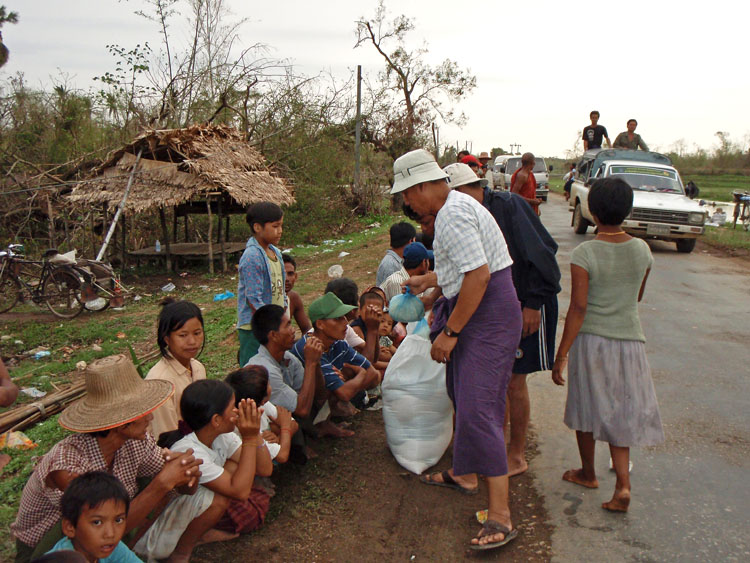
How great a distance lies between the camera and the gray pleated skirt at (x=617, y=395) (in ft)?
9.68

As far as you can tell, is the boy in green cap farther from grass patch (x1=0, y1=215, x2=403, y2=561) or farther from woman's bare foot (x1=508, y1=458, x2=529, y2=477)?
woman's bare foot (x1=508, y1=458, x2=529, y2=477)

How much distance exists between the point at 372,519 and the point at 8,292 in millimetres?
9897

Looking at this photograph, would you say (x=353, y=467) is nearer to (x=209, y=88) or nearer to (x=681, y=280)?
(x=681, y=280)

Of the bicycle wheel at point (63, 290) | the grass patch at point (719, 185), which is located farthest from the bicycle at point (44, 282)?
the grass patch at point (719, 185)

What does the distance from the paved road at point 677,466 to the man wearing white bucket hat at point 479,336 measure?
0.42 m

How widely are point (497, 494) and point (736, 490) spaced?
4.76ft

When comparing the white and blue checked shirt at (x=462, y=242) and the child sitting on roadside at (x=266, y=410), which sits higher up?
the white and blue checked shirt at (x=462, y=242)

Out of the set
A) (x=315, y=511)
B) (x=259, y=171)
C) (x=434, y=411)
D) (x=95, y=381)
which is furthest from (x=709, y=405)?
(x=259, y=171)

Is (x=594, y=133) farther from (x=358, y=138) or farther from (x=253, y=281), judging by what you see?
(x=253, y=281)

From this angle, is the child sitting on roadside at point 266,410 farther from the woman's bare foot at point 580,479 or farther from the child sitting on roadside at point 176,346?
the woman's bare foot at point 580,479

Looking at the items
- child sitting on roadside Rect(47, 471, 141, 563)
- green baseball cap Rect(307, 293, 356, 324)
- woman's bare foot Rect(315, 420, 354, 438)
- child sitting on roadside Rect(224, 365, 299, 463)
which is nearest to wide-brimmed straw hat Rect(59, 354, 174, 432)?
child sitting on roadside Rect(47, 471, 141, 563)

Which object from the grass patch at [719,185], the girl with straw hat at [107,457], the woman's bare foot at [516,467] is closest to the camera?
the girl with straw hat at [107,457]

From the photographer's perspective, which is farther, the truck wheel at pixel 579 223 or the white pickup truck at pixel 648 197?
the truck wheel at pixel 579 223

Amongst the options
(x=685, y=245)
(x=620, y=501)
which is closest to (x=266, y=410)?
(x=620, y=501)
